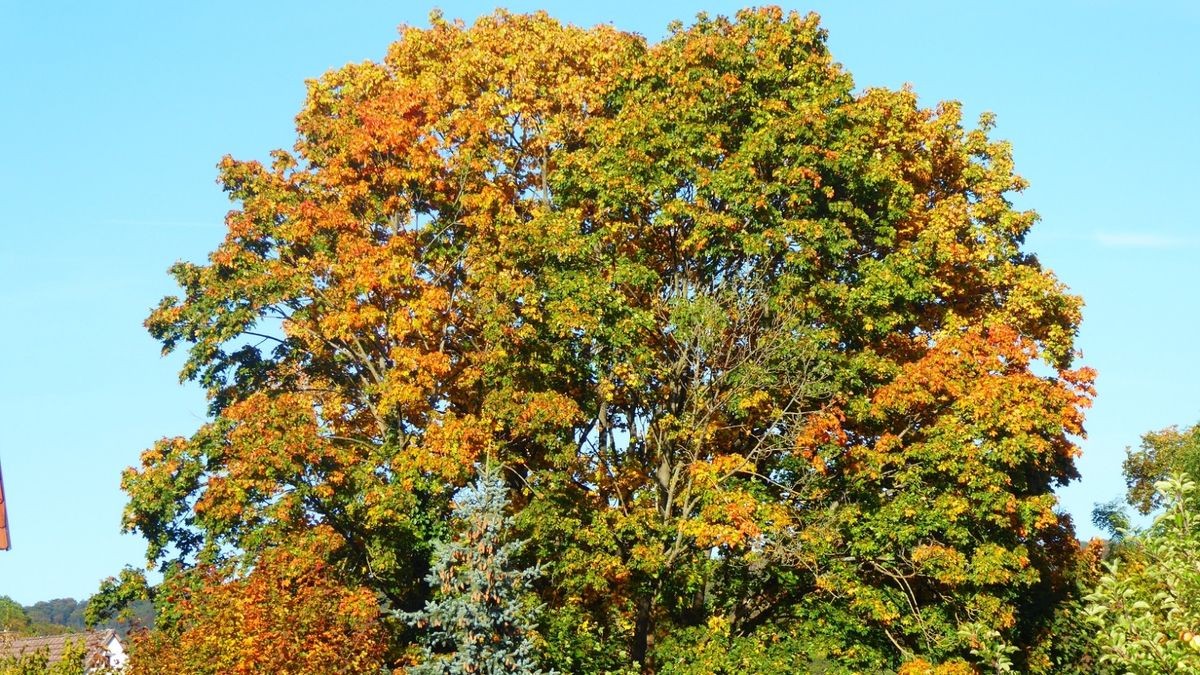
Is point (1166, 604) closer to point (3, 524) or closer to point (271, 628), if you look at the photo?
point (3, 524)

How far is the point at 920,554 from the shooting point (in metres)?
29.5

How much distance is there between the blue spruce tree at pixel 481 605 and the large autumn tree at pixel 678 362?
13.3 ft

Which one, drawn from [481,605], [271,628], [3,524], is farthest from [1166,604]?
[271,628]

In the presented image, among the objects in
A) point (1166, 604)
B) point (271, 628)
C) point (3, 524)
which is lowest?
point (3, 524)

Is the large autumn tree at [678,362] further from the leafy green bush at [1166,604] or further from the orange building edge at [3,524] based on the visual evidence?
the orange building edge at [3,524]

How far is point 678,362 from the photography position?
31750 millimetres

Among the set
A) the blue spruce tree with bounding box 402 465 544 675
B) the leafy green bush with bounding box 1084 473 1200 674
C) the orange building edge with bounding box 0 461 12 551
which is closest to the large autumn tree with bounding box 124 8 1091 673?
the blue spruce tree with bounding box 402 465 544 675

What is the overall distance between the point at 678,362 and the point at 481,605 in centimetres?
898

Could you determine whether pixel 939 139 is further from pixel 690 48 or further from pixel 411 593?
pixel 411 593

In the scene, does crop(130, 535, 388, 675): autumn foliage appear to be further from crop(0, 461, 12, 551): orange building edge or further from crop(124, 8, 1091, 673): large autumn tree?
crop(0, 461, 12, 551): orange building edge

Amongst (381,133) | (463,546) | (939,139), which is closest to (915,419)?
(939,139)

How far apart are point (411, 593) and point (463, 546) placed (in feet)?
30.0

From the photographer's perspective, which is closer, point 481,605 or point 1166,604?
point 1166,604

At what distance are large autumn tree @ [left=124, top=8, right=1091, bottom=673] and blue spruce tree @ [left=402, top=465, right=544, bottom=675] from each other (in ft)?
13.3
